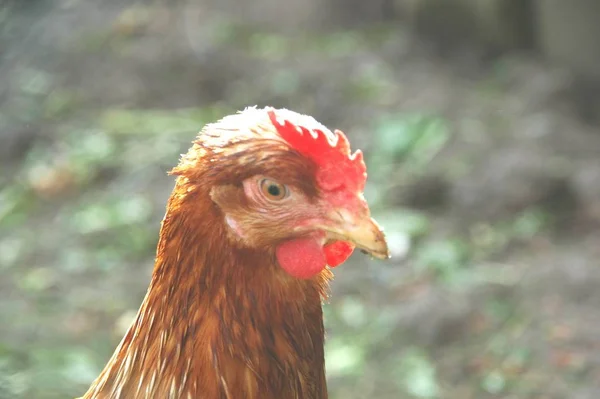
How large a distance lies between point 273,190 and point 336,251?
0.87 ft

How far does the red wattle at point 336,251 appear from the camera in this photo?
77.9 inches

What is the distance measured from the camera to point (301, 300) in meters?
2.00

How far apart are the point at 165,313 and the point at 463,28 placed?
20.4 ft

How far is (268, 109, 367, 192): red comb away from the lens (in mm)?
1848

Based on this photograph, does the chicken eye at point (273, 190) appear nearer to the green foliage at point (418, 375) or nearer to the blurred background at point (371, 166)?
the blurred background at point (371, 166)

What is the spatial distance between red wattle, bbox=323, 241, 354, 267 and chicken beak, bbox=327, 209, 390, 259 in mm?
112

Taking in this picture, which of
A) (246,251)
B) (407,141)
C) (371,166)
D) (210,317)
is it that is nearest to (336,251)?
(246,251)

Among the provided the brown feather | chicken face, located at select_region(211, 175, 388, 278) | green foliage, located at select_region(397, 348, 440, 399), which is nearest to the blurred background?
green foliage, located at select_region(397, 348, 440, 399)

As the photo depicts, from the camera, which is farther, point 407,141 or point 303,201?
point 407,141

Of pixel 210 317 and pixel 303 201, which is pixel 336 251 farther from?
pixel 210 317

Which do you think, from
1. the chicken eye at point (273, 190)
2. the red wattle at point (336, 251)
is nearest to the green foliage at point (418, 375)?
the red wattle at point (336, 251)

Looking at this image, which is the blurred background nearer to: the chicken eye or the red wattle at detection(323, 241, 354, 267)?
the chicken eye

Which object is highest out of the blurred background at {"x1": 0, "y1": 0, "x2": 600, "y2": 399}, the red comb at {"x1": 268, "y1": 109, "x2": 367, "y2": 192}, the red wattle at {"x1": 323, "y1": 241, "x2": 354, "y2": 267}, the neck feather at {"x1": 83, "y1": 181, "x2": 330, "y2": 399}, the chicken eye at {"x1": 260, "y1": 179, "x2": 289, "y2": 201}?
the blurred background at {"x1": 0, "y1": 0, "x2": 600, "y2": 399}

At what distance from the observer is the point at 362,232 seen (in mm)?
1830
